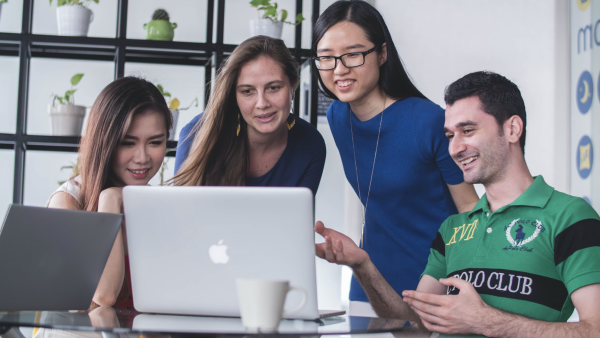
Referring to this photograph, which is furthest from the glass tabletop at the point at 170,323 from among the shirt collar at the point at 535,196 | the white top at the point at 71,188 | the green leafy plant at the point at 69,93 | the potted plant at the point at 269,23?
the potted plant at the point at 269,23

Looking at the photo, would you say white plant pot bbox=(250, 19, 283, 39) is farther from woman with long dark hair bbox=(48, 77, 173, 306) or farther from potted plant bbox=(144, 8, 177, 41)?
woman with long dark hair bbox=(48, 77, 173, 306)

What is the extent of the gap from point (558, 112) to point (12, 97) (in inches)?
123

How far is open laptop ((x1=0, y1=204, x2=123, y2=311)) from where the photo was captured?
1.01 metres

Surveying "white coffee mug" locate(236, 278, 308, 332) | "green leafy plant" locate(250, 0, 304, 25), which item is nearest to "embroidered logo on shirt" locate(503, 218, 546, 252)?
"white coffee mug" locate(236, 278, 308, 332)

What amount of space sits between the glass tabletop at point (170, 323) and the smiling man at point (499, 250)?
164 millimetres

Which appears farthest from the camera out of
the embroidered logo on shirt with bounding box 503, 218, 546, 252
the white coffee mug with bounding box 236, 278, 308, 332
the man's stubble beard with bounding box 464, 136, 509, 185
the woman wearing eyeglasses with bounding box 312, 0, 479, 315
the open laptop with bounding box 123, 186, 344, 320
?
the woman wearing eyeglasses with bounding box 312, 0, 479, 315

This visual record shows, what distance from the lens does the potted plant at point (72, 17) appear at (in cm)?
281

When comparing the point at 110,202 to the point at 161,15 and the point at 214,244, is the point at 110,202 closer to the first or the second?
the point at 214,244

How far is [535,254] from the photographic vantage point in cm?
128

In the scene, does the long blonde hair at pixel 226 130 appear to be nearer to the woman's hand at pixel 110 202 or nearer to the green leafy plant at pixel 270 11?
the woman's hand at pixel 110 202

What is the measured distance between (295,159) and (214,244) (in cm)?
104

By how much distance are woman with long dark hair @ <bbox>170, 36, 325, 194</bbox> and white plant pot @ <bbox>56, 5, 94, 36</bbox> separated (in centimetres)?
122

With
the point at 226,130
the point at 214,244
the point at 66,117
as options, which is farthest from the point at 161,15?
the point at 214,244

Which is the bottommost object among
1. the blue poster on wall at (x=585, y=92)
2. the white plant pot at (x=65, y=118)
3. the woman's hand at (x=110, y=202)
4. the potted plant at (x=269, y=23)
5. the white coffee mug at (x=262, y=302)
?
the white coffee mug at (x=262, y=302)
